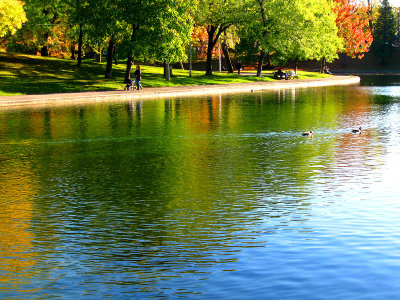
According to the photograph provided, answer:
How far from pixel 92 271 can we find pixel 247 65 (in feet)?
309

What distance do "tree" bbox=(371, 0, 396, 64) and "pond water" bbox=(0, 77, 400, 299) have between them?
90.4 meters

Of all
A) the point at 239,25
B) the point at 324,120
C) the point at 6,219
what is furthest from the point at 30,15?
the point at 6,219

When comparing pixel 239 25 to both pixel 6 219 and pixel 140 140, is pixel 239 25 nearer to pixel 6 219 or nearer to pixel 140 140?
pixel 140 140

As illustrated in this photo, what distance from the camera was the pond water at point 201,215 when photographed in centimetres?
723

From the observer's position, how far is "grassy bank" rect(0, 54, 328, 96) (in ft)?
148

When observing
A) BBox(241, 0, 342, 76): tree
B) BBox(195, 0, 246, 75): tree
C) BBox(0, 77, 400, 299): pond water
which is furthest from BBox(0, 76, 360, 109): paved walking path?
BBox(0, 77, 400, 299): pond water

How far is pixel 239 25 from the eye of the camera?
202 feet

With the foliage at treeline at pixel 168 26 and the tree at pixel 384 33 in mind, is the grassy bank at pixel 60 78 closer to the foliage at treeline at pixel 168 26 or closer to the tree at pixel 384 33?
the foliage at treeline at pixel 168 26

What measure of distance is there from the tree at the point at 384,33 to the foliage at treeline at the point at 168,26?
2185 cm

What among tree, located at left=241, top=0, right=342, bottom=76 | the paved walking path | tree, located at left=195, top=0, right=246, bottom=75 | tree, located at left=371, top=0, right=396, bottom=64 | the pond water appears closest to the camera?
the pond water

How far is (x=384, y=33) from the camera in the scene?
108312 millimetres

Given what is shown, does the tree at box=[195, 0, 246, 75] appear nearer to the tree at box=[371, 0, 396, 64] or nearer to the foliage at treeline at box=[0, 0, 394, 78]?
the foliage at treeline at box=[0, 0, 394, 78]

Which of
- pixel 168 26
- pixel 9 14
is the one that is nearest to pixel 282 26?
pixel 168 26

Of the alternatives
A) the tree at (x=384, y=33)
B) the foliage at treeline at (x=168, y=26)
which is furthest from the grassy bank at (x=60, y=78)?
the tree at (x=384, y=33)
